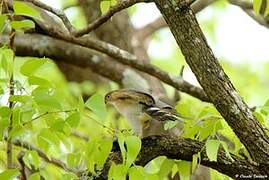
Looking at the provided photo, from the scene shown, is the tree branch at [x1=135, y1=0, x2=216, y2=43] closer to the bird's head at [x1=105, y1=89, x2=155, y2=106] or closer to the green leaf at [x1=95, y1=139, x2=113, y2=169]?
the bird's head at [x1=105, y1=89, x2=155, y2=106]

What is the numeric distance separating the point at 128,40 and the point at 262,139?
173 centimetres

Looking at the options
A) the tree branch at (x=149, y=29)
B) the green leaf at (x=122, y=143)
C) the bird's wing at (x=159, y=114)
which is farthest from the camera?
the tree branch at (x=149, y=29)

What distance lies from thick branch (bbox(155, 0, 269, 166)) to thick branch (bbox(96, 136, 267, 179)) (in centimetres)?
8

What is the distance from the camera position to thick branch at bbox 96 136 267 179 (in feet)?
4.93

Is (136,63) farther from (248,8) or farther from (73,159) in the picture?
(73,159)

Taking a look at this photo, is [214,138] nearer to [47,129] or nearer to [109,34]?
[47,129]

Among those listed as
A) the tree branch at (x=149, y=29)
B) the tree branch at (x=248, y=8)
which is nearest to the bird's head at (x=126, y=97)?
the tree branch at (x=248, y=8)

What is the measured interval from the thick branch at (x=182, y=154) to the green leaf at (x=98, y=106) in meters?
0.22

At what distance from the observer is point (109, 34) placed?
3109 mm

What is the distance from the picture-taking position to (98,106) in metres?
1.35

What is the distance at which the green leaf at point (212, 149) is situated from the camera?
137cm

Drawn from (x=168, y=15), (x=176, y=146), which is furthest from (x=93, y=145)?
(x=168, y=15)

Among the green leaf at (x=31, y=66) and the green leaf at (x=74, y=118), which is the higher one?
the green leaf at (x=31, y=66)

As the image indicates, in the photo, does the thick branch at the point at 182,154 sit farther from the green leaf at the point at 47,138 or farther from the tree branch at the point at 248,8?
the tree branch at the point at 248,8
